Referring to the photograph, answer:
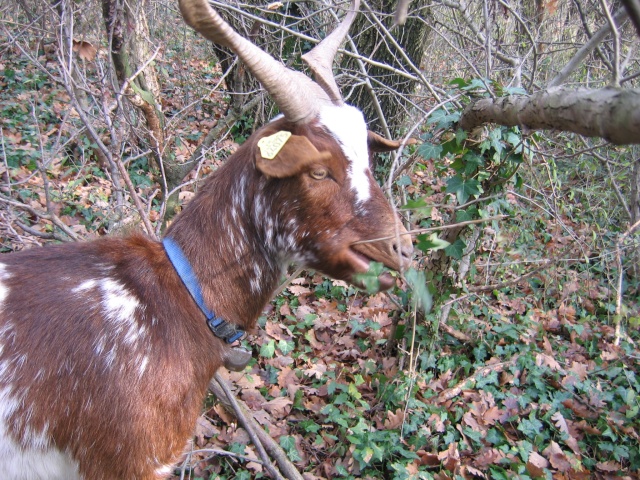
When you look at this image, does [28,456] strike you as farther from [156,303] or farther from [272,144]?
[272,144]

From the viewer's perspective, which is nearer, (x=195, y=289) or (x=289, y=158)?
(x=289, y=158)

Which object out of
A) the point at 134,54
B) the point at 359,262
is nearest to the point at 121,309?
the point at 359,262

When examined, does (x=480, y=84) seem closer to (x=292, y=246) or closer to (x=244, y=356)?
(x=292, y=246)

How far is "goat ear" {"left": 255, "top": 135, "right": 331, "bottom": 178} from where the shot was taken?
7.22 ft

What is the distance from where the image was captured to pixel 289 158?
7.23 ft

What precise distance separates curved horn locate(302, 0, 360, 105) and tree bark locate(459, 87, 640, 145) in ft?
3.00

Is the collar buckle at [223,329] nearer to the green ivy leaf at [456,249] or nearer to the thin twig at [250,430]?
the thin twig at [250,430]

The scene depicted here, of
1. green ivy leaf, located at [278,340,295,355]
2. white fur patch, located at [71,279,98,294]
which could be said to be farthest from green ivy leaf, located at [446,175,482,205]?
white fur patch, located at [71,279,98,294]

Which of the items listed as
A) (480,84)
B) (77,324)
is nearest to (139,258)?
(77,324)

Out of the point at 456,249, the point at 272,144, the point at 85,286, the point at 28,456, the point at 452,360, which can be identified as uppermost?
the point at 272,144

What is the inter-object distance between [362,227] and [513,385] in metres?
2.66

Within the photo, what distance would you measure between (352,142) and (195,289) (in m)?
1.11

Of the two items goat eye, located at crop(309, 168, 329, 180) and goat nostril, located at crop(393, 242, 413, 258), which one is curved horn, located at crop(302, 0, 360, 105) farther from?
goat nostril, located at crop(393, 242, 413, 258)

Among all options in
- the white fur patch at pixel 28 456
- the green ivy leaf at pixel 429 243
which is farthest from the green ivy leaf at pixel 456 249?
the white fur patch at pixel 28 456
